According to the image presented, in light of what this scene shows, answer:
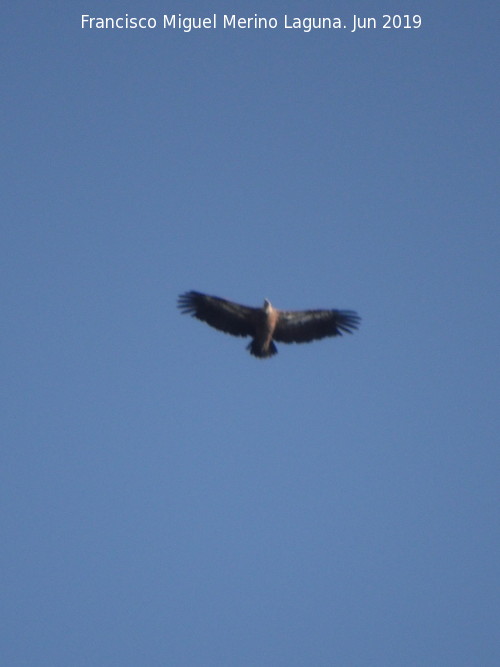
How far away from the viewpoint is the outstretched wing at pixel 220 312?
32.4 metres

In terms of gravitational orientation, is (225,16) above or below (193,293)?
above

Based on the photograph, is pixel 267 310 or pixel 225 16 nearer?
pixel 267 310

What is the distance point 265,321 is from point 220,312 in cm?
93

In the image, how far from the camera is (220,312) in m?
32.6

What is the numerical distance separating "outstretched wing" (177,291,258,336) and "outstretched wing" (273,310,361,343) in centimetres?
59

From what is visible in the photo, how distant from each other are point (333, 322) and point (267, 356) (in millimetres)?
1425

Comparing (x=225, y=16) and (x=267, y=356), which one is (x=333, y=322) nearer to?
(x=267, y=356)

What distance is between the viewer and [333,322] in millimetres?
32656

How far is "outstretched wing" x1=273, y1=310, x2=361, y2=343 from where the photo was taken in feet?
107

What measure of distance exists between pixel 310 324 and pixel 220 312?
1713 millimetres

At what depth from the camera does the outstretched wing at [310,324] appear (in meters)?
32.6

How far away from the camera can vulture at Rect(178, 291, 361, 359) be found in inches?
1275

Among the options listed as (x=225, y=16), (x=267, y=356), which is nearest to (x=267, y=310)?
(x=267, y=356)

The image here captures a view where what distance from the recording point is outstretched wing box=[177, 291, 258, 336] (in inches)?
Result: 1277
